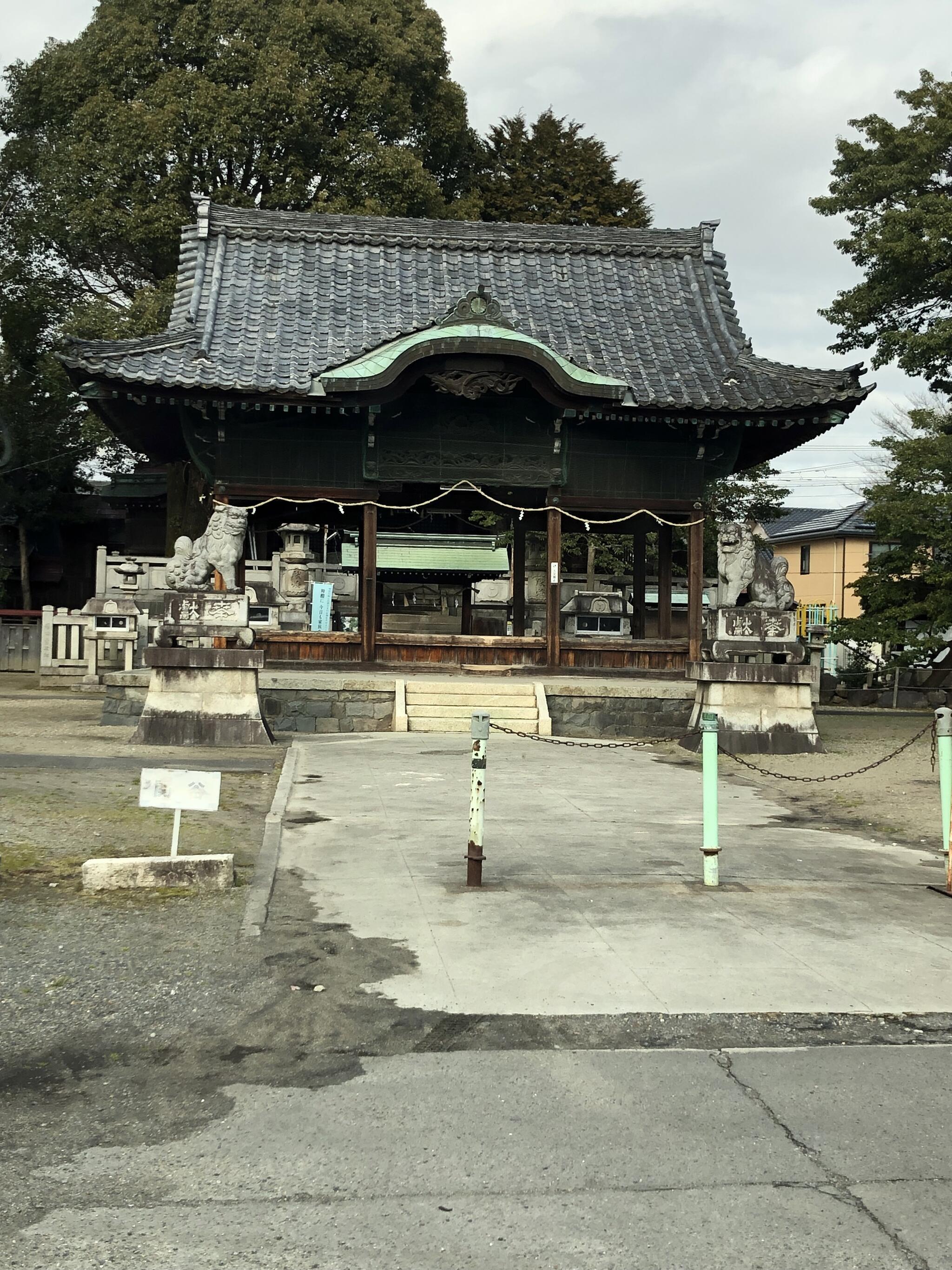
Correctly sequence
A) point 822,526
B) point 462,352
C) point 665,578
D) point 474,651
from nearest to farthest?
point 462,352
point 474,651
point 665,578
point 822,526

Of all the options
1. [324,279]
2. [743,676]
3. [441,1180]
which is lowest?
[441,1180]

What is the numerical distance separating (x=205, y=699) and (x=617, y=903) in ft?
31.7

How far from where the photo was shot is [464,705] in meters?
17.9

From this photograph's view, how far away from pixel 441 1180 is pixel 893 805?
8.89 meters

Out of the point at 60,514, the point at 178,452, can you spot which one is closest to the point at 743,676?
the point at 178,452

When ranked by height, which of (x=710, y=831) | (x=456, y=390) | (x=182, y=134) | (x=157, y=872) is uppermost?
(x=182, y=134)

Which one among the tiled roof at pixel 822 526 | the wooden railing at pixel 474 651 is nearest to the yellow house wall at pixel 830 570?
the tiled roof at pixel 822 526

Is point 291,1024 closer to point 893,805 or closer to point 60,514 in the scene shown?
point 893,805

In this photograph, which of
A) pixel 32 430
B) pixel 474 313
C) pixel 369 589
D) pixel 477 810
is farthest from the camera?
pixel 32 430

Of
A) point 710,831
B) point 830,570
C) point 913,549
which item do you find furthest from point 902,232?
point 830,570

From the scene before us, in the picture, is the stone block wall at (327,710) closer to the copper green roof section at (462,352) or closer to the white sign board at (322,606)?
the copper green roof section at (462,352)

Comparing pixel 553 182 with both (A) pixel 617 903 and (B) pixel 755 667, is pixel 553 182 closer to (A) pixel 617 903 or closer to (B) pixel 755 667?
(B) pixel 755 667

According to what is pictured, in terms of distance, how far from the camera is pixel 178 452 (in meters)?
22.0

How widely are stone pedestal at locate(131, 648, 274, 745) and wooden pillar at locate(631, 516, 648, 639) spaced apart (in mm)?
8925
